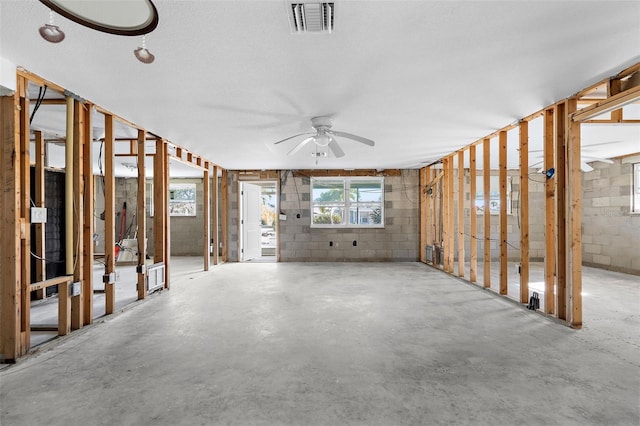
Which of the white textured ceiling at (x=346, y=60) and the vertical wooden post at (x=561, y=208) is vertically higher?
the white textured ceiling at (x=346, y=60)

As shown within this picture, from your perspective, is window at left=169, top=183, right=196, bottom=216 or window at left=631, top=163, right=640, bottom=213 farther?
window at left=169, top=183, right=196, bottom=216

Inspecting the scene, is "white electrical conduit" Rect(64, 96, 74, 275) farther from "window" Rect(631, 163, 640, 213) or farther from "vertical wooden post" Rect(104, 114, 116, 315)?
"window" Rect(631, 163, 640, 213)

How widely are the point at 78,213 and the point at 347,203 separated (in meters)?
5.74

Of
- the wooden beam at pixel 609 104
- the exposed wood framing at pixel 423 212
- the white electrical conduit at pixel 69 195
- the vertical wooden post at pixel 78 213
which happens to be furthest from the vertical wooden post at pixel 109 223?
the exposed wood framing at pixel 423 212

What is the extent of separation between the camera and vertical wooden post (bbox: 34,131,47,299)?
4.07 meters

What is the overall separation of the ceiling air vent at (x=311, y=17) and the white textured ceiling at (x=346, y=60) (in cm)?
7

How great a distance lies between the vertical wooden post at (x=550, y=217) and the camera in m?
3.49

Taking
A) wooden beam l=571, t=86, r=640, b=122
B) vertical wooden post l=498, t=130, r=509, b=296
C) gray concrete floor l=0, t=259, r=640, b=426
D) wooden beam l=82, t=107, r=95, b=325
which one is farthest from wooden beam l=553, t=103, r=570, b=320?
wooden beam l=82, t=107, r=95, b=325

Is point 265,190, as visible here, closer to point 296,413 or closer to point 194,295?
point 194,295

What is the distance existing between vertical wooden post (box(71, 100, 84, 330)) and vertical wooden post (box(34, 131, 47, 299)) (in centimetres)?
129

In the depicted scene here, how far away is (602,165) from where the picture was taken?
22.3ft

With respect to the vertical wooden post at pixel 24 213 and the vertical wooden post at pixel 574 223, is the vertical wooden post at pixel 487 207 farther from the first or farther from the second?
the vertical wooden post at pixel 24 213

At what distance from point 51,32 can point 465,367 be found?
3487mm

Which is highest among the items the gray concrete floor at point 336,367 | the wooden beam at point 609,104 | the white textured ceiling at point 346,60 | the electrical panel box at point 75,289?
the white textured ceiling at point 346,60
